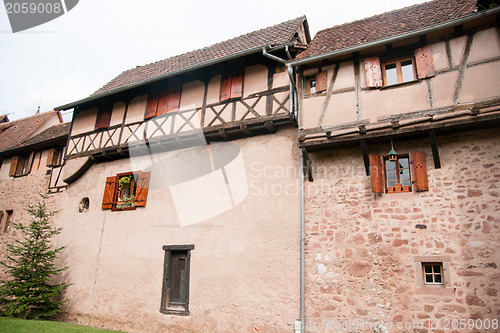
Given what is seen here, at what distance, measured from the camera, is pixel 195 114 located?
9.83 metres

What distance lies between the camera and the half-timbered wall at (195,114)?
8.81m

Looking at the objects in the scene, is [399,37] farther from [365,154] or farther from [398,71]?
[365,154]

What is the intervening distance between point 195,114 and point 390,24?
5.51 m

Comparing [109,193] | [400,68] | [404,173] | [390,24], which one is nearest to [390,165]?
[404,173]

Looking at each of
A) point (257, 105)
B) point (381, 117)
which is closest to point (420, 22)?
point (381, 117)

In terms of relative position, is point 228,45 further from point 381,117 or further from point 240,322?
point 240,322

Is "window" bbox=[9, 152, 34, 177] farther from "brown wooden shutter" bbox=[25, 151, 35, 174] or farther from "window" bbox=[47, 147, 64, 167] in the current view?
"window" bbox=[47, 147, 64, 167]

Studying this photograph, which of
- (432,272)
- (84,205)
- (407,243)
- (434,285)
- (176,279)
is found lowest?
(176,279)

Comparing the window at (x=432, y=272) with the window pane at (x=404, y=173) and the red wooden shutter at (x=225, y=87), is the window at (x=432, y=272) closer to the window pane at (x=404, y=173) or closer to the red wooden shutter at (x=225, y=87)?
the window pane at (x=404, y=173)

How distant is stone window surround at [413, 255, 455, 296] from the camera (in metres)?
6.13

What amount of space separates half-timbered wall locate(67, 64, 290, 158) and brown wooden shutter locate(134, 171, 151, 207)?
109 centimetres

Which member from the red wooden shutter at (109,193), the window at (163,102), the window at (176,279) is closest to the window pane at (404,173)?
the window at (176,279)

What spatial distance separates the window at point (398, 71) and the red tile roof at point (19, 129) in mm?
15663

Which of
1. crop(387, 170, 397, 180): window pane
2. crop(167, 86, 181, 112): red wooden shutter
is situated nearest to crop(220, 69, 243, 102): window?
crop(167, 86, 181, 112): red wooden shutter
